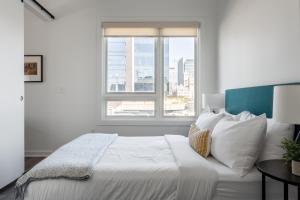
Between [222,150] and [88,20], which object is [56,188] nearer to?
[222,150]

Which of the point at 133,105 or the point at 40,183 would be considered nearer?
the point at 40,183

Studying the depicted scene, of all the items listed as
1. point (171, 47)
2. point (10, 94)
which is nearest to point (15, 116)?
point (10, 94)

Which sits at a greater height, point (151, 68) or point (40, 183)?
point (151, 68)

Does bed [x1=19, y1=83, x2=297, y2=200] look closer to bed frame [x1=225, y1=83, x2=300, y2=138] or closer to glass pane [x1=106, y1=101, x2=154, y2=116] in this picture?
bed frame [x1=225, y1=83, x2=300, y2=138]

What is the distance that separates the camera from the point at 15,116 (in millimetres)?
3127

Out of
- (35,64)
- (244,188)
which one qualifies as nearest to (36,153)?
(35,64)

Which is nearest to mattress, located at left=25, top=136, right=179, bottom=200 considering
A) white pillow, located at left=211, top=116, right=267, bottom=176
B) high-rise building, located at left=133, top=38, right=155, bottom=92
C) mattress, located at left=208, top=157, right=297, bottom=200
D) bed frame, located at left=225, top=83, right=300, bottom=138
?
mattress, located at left=208, top=157, right=297, bottom=200

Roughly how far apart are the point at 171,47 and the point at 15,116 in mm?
2771

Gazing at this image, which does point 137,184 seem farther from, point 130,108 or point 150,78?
point 150,78

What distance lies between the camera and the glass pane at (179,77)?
15.3 feet

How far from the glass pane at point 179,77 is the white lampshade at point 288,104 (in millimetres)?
3008

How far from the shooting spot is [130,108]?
465cm

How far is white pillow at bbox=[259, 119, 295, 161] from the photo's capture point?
194 centimetres

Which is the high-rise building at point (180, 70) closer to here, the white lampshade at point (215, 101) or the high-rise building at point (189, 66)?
the high-rise building at point (189, 66)
